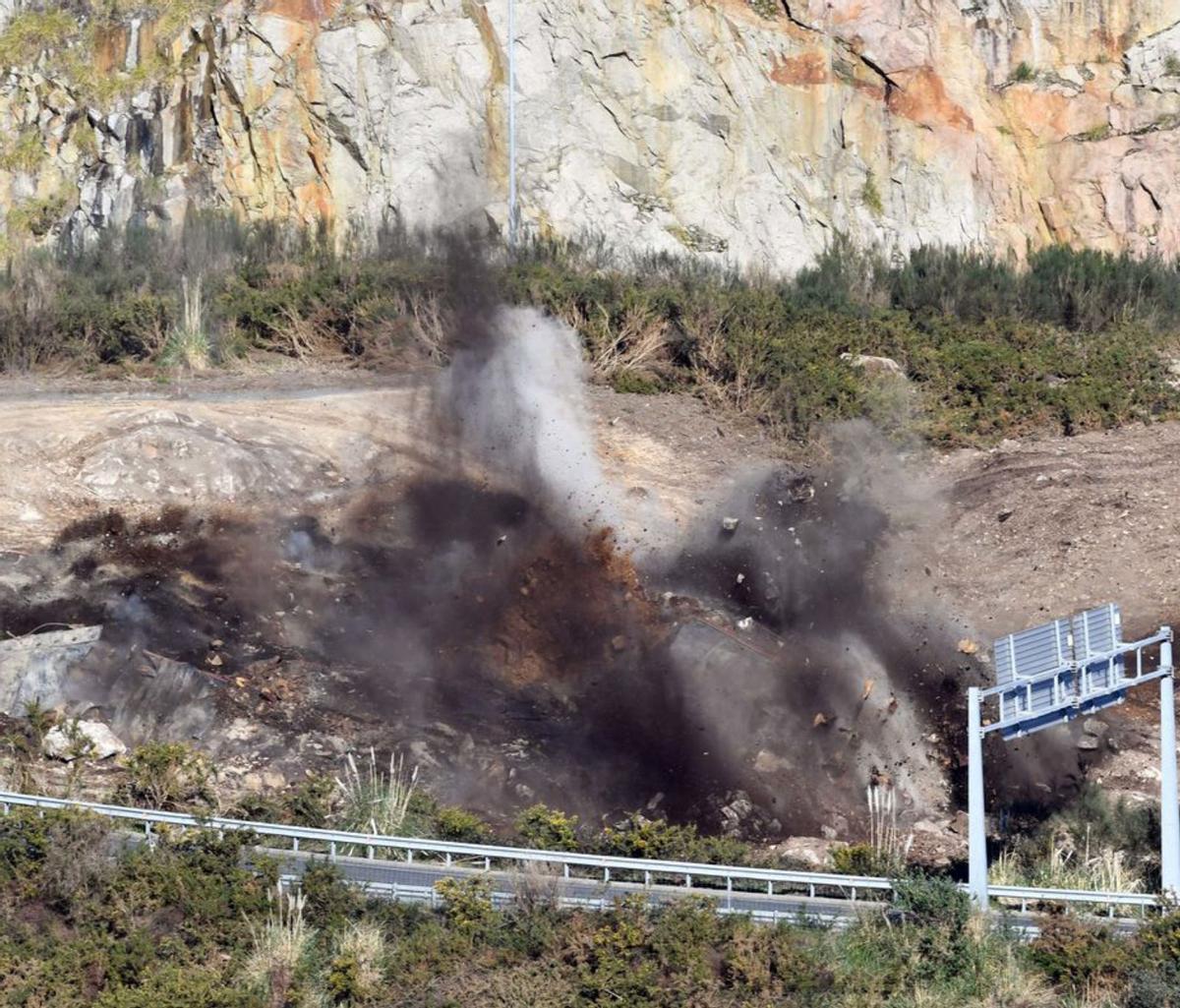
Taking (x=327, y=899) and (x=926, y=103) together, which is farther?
(x=926, y=103)

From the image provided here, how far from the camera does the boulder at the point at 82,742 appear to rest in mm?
17453

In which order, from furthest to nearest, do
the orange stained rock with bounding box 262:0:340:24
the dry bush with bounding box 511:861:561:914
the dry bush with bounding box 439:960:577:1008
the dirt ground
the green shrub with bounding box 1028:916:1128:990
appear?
the orange stained rock with bounding box 262:0:340:24 → the dirt ground → the dry bush with bounding box 511:861:561:914 → the green shrub with bounding box 1028:916:1128:990 → the dry bush with bounding box 439:960:577:1008

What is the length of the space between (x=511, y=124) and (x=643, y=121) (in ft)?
6.96

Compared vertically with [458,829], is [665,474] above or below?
above

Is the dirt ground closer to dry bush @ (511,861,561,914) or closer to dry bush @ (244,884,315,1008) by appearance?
dry bush @ (511,861,561,914)

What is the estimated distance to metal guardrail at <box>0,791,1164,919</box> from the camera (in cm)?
1504

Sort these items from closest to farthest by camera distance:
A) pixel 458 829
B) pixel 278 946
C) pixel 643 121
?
pixel 278 946, pixel 458 829, pixel 643 121

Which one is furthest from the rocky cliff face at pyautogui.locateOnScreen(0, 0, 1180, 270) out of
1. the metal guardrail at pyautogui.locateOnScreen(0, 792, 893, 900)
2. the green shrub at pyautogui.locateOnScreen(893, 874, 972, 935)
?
the green shrub at pyautogui.locateOnScreen(893, 874, 972, 935)

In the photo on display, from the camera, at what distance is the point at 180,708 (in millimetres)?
18516

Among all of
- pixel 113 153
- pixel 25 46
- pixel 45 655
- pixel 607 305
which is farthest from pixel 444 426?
pixel 25 46

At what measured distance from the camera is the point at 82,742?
17406 millimetres

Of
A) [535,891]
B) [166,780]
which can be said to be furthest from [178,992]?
[166,780]

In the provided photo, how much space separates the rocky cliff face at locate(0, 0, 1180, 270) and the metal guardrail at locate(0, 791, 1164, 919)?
16.2m

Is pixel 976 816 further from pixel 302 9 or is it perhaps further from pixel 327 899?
pixel 302 9
